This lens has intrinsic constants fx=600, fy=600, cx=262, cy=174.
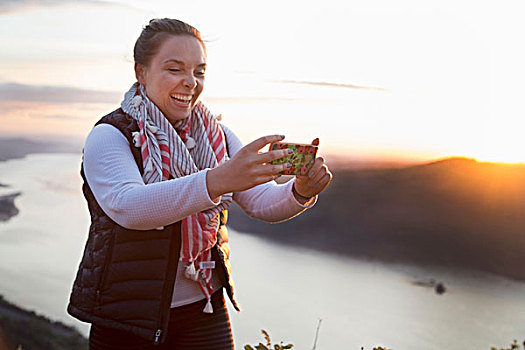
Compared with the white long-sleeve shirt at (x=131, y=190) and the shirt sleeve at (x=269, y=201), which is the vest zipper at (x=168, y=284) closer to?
the white long-sleeve shirt at (x=131, y=190)

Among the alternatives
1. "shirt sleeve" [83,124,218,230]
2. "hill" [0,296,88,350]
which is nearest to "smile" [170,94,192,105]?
"shirt sleeve" [83,124,218,230]

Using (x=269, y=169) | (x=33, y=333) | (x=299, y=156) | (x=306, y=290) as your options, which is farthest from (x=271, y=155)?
(x=33, y=333)

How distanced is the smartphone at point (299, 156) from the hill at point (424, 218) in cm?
207

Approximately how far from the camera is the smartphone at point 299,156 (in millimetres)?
1479

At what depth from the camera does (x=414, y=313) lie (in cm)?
342

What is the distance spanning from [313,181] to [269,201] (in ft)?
0.65

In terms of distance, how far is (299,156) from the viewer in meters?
1.58

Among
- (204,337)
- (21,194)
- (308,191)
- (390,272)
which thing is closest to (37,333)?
(21,194)

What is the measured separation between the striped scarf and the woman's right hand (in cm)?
27

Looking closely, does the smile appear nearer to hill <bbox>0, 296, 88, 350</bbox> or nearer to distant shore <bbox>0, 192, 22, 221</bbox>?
hill <bbox>0, 296, 88, 350</bbox>

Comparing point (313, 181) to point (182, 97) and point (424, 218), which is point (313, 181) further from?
point (424, 218)

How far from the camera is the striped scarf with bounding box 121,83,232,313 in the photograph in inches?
61.9

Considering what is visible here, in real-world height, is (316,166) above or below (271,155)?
above

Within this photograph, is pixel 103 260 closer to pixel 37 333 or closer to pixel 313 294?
pixel 313 294
